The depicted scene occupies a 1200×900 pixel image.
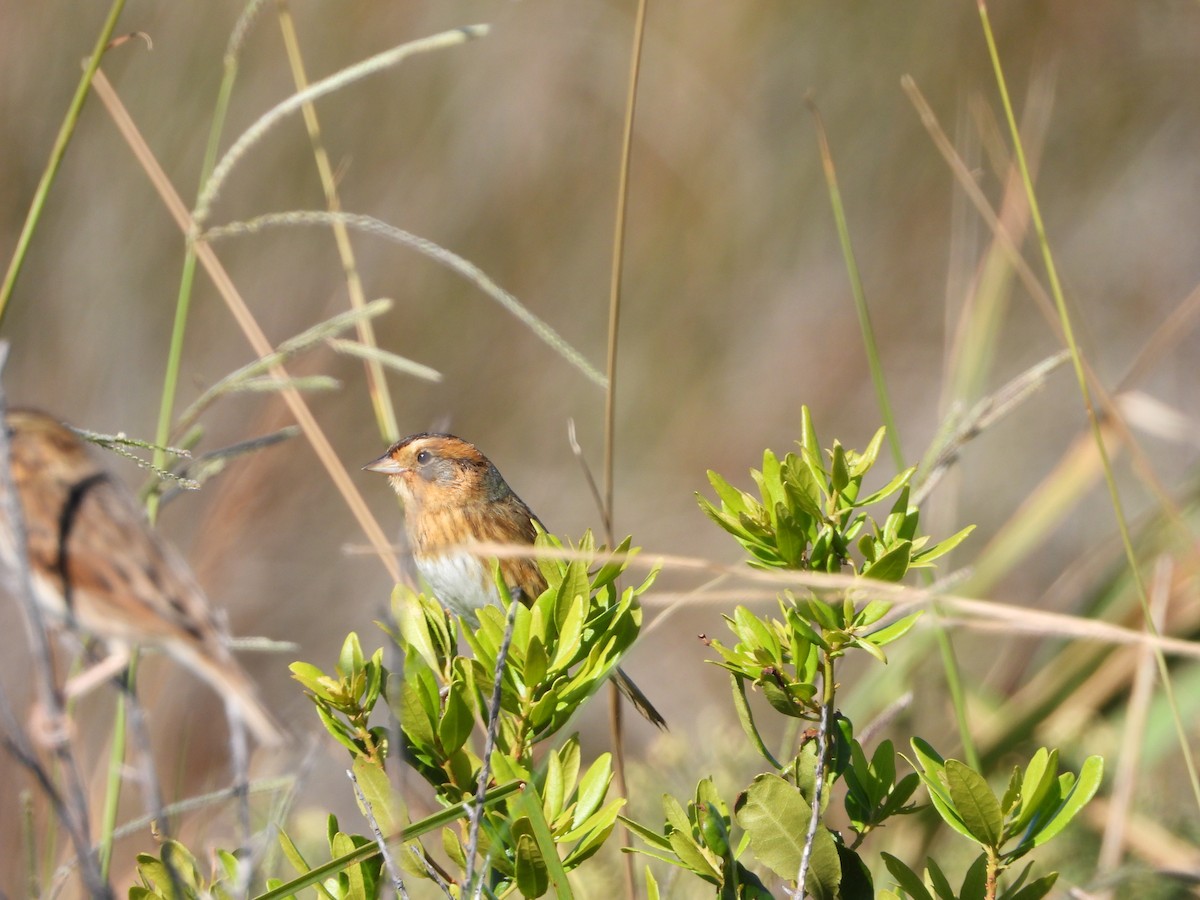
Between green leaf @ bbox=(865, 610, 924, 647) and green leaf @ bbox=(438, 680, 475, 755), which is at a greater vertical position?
green leaf @ bbox=(865, 610, 924, 647)

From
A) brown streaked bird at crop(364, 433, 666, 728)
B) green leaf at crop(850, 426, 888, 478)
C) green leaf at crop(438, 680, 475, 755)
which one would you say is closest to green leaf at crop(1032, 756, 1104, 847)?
green leaf at crop(850, 426, 888, 478)

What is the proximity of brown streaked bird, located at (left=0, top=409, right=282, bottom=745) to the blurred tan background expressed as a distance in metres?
3.26

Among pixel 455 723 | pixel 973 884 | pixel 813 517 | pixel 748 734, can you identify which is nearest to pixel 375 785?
pixel 455 723

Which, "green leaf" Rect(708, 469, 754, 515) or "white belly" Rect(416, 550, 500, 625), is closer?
"green leaf" Rect(708, 469, 754, 515)

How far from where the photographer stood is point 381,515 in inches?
235

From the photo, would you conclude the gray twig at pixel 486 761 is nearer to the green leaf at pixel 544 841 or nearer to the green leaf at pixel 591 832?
the green leaf at pixel 544 841

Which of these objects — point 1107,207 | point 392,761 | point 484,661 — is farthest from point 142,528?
point 1107,207

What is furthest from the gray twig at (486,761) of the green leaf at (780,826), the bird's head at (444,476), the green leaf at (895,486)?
the bird's head at (444,476)

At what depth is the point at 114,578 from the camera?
152 cm

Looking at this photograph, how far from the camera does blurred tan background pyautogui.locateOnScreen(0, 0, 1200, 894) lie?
5.21 m

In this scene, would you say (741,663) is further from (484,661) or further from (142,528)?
(142,528)

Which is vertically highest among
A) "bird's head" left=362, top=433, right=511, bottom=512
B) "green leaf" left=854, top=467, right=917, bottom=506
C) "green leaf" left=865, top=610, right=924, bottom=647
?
"green leaf" left=854, top=467, right=917, bottom=506

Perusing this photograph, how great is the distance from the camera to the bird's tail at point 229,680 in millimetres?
1454

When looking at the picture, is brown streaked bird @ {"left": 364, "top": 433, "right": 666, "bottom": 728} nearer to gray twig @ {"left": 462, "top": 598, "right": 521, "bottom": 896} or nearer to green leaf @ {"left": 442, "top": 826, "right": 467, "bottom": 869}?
green leaf @ {"left": 442, "top": 826, "right": 467, "bottom": 869}
